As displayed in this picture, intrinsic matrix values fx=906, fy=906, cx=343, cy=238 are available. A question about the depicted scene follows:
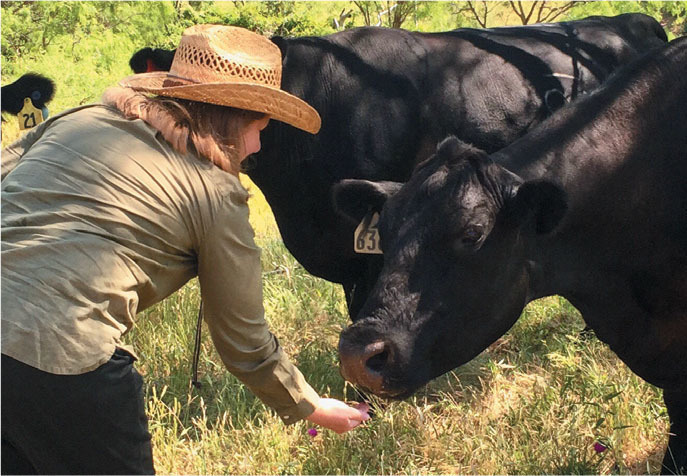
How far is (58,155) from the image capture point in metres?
2.64

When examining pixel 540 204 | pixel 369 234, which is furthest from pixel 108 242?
pixel 540 204

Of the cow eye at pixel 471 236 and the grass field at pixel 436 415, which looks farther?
the grass field at pixel 436 415

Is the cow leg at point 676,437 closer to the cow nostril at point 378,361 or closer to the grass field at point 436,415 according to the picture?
the grass field at point 436,415

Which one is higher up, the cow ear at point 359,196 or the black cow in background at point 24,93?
the cow ear at point 359,196

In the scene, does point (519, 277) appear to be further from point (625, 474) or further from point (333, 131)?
point (333, 131)

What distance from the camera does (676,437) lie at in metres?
4.11

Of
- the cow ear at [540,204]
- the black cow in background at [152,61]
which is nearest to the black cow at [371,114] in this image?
the black cow in background at [152,61]

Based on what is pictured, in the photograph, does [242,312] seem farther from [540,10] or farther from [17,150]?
[540,10]

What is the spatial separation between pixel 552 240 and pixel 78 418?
1955mm

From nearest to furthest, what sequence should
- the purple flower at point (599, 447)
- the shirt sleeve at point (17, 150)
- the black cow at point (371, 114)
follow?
1. the shirt sleeve at point (17, 150)
2. the purple flower at point (599, 447)
3. the black cow at point (371, 114)

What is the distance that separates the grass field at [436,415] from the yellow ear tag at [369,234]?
37.9 inches

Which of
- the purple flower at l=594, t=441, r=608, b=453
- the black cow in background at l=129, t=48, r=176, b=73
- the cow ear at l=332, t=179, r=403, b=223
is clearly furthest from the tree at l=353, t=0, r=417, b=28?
the purple flower at l=594, t=441, r=608, b=453

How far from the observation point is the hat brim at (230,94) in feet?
8.82

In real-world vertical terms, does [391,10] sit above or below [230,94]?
below
